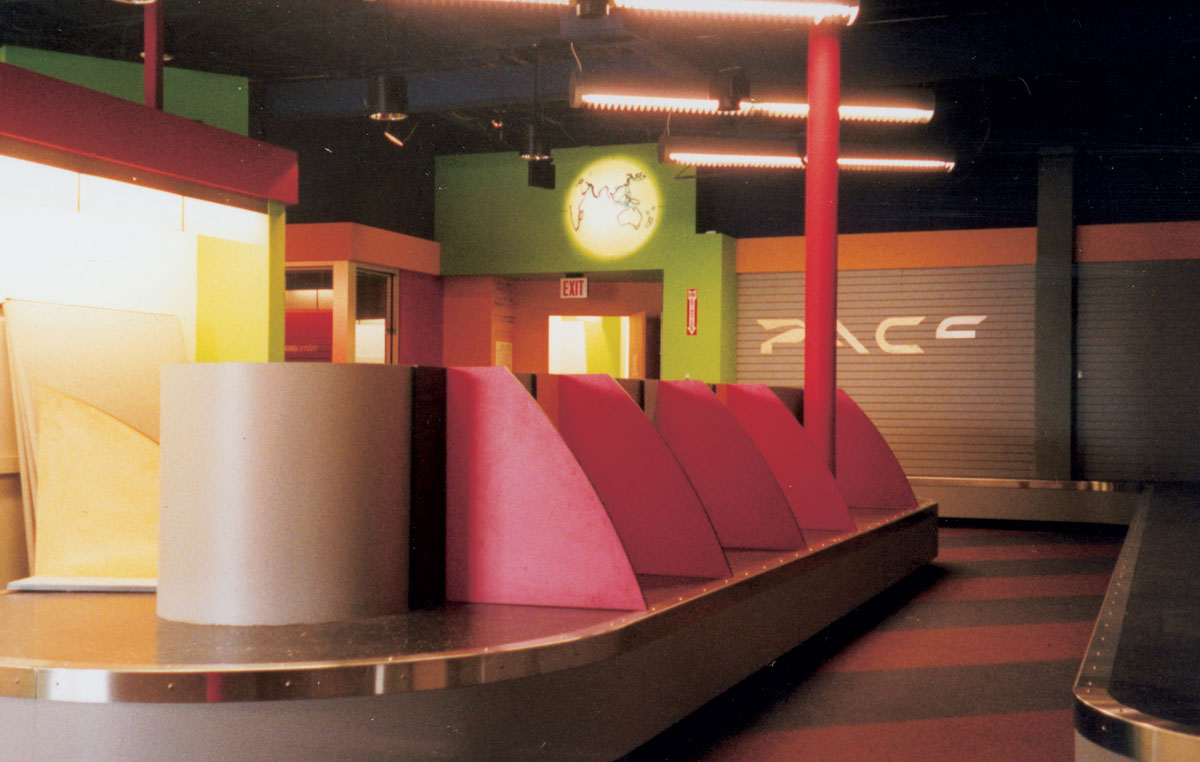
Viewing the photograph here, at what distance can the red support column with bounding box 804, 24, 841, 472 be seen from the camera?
20.3ft

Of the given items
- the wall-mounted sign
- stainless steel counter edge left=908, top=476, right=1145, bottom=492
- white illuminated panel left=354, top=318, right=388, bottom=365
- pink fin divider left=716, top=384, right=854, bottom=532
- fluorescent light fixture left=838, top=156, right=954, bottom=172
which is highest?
fluorescent light fixture left=838, top=156, right=954, bottom=172

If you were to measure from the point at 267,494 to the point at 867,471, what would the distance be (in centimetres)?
462

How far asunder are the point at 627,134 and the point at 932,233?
3403 millimetres

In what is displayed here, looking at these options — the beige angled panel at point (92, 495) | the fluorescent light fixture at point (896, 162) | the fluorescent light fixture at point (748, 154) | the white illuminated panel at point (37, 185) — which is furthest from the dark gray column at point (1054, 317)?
the beige angled panel at point (92, 495)

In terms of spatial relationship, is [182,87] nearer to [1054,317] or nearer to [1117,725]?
[1054,317]

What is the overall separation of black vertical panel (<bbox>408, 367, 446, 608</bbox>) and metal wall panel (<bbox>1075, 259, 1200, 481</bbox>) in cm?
908

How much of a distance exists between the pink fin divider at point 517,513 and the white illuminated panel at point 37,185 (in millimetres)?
3341

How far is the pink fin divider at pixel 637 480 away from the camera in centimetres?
351

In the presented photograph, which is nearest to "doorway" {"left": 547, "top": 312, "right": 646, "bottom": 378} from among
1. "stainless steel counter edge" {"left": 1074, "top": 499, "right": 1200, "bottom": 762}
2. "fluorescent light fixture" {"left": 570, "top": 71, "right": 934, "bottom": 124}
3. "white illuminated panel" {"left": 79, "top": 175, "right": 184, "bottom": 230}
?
"fluorescent light fixture" {"left": 570, "top": 71, "right": 934, "bottom": 124}

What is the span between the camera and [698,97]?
276 inches

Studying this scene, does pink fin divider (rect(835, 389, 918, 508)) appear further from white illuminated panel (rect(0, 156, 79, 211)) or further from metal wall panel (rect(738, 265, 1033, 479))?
metal wall panel (rect(738, 265, 1033, 479))

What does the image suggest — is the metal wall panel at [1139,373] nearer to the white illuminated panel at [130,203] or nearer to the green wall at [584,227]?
the green wall at [584,227]

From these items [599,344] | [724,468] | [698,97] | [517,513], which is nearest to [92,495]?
[517,513]

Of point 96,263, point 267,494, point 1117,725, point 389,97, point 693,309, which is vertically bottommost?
point 1117,725
